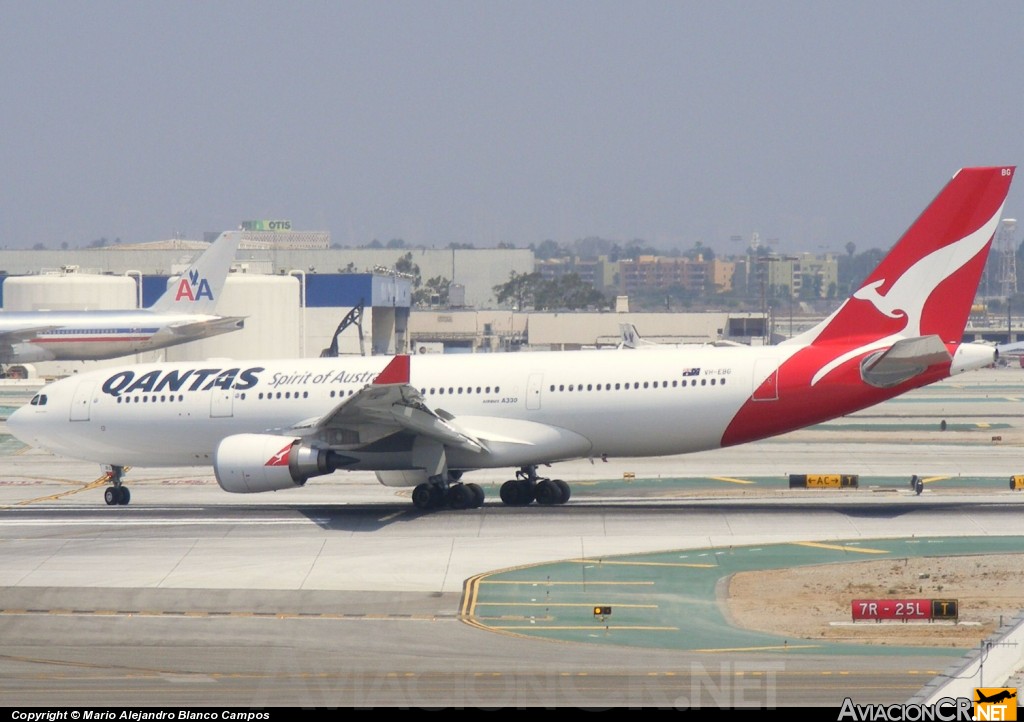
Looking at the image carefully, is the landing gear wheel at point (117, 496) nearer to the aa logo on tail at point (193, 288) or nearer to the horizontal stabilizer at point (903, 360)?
the horizontal stabilizer at point (903, 360)

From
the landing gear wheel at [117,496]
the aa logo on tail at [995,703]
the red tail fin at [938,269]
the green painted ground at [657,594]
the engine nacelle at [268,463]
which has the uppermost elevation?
the red tail fin at [938,269]

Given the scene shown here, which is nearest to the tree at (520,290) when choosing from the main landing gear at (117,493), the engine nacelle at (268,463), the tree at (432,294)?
the tree at (432,294)

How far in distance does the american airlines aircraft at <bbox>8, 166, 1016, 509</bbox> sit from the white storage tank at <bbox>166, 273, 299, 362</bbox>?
5407 centimetres

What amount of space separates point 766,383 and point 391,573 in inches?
429

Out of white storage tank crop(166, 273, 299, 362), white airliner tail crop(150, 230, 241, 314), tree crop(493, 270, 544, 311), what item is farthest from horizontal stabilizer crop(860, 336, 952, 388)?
tree crop(493, 270, 544, 311)

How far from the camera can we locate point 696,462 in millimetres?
44625

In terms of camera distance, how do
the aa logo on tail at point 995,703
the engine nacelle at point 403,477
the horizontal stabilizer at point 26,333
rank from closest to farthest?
the aa logo on tail at point 995,703
the engine nacelle at point 403,477
the horizontal stabilizer at point 26,333

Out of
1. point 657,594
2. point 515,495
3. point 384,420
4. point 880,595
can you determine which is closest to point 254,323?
point 515,495

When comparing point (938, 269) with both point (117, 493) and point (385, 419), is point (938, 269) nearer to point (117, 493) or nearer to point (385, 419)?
point (385, 419)

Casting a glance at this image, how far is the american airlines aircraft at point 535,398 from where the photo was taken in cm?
3097

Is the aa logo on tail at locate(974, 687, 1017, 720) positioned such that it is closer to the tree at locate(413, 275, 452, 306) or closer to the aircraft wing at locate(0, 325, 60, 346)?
the aircraft wing at locate(0, 325, 60, 346)

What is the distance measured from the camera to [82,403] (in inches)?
1437

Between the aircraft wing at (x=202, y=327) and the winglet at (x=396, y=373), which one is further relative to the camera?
the aircraft wing at (x=202, y=327)

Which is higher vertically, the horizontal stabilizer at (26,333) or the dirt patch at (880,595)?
the horizontal stabilizer at (26,333)
